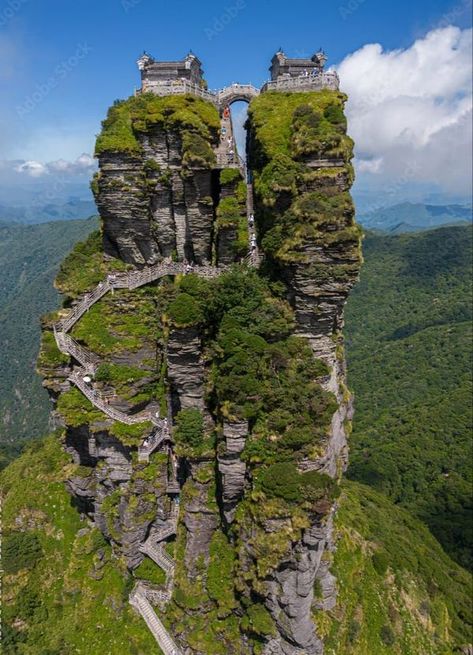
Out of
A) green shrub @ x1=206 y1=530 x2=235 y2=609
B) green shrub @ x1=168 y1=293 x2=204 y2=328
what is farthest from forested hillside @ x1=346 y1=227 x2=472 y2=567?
green shrub @ x1=168 y1=293 x2=204 y2=328

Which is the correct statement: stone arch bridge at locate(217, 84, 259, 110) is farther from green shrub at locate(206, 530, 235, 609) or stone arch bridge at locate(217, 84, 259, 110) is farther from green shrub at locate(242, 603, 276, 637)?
green shrub at locate(242, 603, 276, 637)

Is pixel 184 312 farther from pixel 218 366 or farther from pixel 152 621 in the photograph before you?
pixel 152 621

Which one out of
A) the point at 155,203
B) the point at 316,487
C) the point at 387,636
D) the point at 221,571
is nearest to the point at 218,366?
the point at 316,487

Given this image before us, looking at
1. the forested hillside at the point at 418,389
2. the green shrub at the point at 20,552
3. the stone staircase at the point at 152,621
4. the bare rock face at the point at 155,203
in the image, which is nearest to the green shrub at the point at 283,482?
the stone staircase at the point at 152,621

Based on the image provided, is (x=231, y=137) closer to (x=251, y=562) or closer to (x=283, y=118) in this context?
(x=283, y=118)

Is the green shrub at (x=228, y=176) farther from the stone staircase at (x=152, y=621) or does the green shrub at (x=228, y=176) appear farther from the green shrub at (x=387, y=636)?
the green shrub at (x=387, y=636)

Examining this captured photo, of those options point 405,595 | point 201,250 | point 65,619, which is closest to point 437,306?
point 405,595
